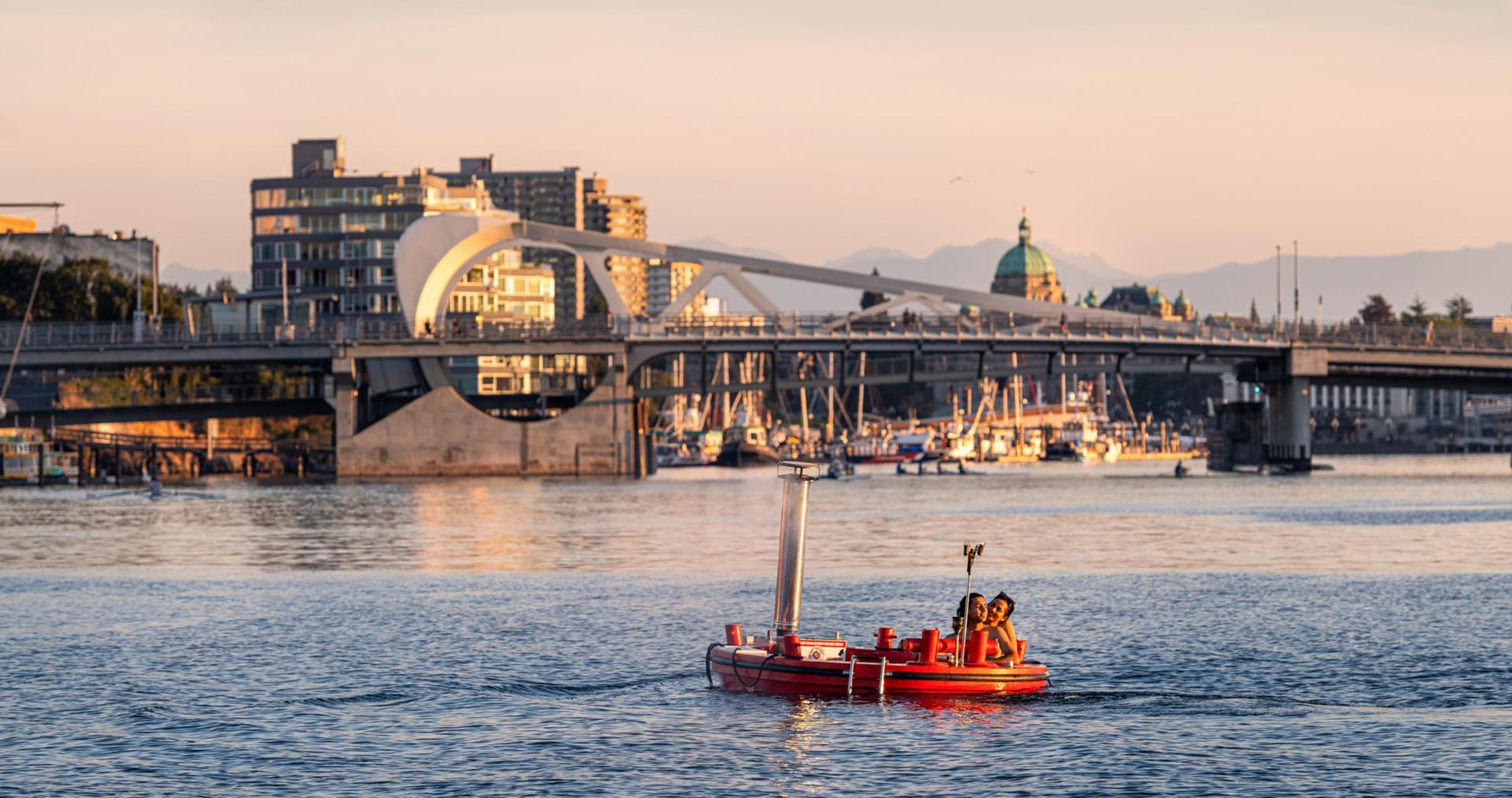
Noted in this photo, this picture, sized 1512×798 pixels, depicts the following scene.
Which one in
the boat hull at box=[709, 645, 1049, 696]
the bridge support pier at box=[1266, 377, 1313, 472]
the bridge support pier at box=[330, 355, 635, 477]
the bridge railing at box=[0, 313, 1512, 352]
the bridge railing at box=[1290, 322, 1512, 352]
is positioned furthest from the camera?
the bridge support pier at box=[1266, 377, 1313, 472]

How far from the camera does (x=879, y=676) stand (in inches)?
1764

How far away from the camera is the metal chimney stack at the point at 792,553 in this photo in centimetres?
4722

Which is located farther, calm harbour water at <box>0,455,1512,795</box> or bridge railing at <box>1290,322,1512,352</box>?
bridge railing at <box>1290,322,1512,352</box>

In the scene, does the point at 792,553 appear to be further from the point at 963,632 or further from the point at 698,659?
the point at 698,659

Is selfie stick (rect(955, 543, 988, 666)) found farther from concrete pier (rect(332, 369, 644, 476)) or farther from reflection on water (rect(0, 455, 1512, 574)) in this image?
concrete pier (rect(332, 369, 644, 476))

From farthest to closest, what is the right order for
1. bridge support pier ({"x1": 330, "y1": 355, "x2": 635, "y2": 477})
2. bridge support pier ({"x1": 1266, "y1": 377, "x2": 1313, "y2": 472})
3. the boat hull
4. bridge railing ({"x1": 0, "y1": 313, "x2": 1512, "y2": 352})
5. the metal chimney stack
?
bridge support pier ({"x1": 1266, "y1": 377, "x2": 1313, "y2": 472}) → bridge support pier ({"x1": 330, "y1": 355, "x2": 635, "y2": 477}) → bridge railing ({"x1": 0, "y1": 313, "x2": 1512, "y2": 352}) → the metal chimney stack → the boat hull

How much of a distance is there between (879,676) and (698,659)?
30.3ft

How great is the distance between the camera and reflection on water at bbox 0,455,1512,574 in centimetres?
8669

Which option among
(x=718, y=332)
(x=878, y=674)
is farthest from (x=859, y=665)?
(x=718, y=332)

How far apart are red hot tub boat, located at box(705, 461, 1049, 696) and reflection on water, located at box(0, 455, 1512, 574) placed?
34138 millimetres

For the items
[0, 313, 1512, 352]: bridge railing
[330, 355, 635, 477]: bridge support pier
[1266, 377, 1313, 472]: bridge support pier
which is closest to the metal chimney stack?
[0, 313, 1512, 352]: bridge railing

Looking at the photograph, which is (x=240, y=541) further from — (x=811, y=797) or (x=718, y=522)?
(x=811, y=797)

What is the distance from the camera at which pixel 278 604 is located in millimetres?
68938

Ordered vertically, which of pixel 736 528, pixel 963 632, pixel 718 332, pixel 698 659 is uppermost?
pixel 718 332
